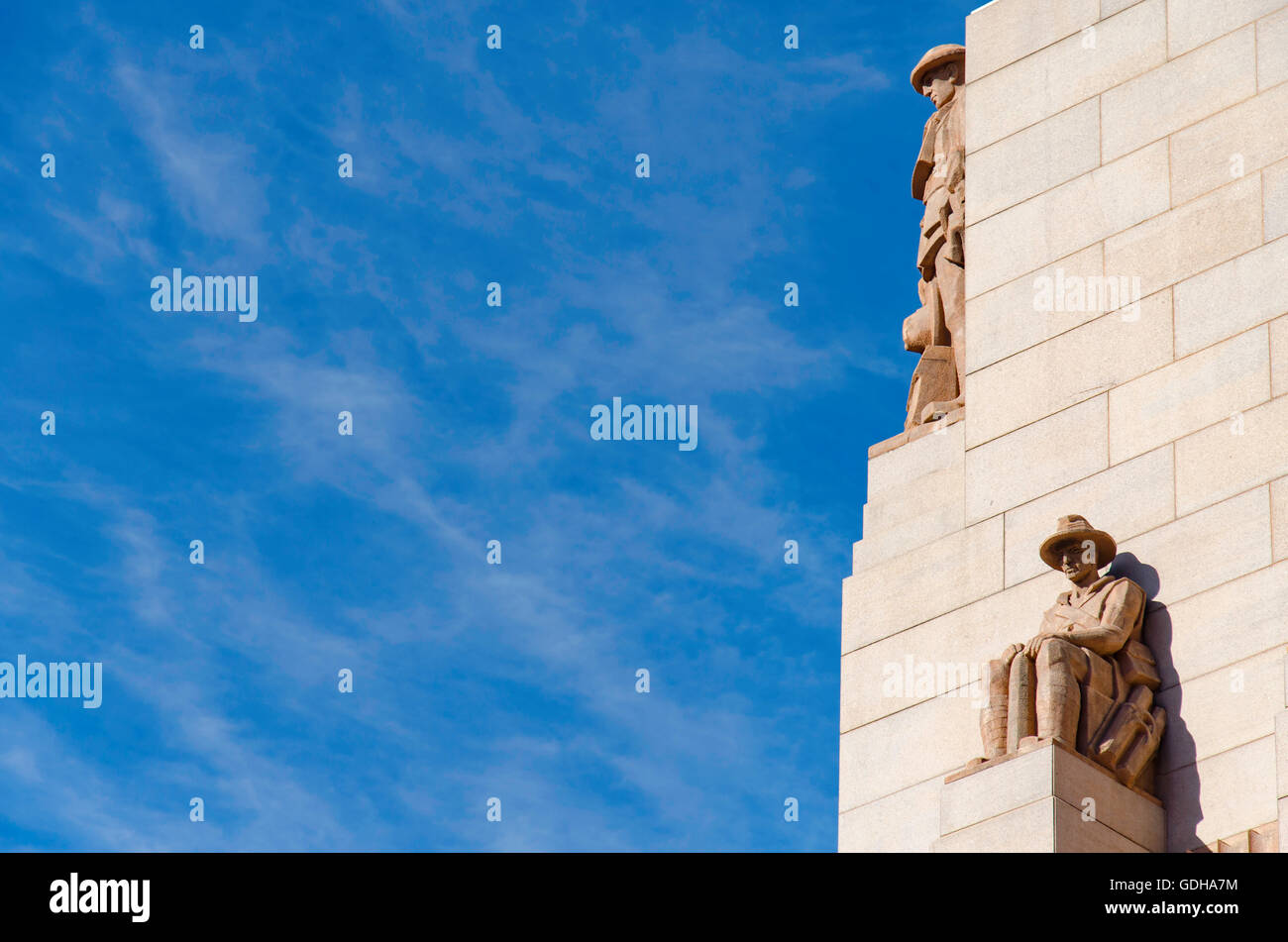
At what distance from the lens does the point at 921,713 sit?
1040 inches

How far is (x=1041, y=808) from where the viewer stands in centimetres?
2283

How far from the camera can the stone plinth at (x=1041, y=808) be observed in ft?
74.9

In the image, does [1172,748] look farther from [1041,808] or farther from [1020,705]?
[1041,808]

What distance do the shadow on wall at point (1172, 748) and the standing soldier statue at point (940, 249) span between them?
3.83 meters

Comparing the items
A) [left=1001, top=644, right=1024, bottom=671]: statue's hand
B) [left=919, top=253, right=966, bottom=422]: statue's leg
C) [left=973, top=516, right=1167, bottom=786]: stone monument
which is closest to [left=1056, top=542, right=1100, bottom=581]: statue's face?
[left=973, top=516, right=1167, bottom=786]: stone monument

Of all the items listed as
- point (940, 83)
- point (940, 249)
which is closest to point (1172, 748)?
point (940, 249)

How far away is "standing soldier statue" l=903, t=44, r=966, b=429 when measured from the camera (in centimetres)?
2895

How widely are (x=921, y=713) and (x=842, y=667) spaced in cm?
147

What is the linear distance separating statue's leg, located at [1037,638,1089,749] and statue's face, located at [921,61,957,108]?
28.3 feet

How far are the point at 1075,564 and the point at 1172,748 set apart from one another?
2031mm

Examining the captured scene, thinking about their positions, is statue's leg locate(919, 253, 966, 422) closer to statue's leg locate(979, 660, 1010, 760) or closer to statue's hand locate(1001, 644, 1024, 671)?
statue's hand locate(1001, 644, 1024, 671)

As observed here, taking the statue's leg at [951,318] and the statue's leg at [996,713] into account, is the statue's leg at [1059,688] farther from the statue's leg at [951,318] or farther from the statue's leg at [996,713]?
the statue's leg at [951,318]
